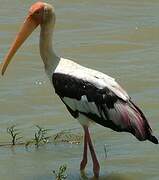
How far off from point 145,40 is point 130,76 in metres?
1.92

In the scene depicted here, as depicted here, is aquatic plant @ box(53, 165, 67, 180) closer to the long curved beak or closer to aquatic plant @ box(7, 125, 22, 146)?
aquatic plant @ box(7, 125, 22, 146)

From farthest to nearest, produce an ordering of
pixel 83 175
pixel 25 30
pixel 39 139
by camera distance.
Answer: pixel 39 139, pixel 25 30, pixel 83 175

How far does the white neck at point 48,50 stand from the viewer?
27.6 feet

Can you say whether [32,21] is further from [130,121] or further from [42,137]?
[130,121]

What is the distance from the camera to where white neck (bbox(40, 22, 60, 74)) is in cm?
840

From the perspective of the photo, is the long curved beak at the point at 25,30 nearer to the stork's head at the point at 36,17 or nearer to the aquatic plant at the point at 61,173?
the stork's head at the point at 36,17

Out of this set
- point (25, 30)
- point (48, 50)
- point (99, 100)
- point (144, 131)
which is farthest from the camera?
point (25, 30)

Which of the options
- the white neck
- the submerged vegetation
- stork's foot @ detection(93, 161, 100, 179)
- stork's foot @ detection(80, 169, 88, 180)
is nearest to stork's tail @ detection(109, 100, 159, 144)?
stork's foot @ detection(93, 161, 100, 179)

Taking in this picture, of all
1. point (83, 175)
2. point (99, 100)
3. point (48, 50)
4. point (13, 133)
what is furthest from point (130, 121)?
point (13, 133)

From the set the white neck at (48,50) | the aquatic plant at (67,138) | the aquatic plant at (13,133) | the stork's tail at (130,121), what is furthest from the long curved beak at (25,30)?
the stork's tail at (130,121)

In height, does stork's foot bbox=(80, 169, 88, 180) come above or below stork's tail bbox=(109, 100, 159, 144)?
below

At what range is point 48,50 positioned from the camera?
27.9 feet

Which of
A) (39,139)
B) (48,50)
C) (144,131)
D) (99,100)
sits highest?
(48,50)

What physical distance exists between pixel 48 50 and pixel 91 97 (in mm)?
738
